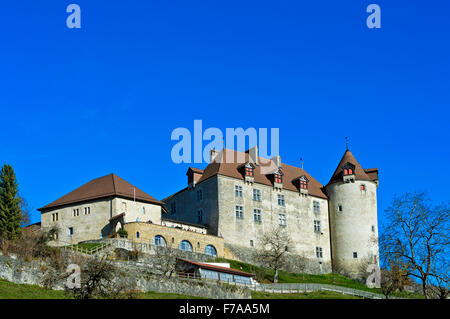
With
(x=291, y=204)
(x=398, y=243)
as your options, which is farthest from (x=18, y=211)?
(x=291, y=204)

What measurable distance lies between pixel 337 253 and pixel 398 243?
109 feet

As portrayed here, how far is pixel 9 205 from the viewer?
58531 mm

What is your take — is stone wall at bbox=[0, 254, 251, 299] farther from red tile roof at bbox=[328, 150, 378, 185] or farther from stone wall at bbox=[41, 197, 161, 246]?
red tile roof at bbox=[328, 150, 378, 185]

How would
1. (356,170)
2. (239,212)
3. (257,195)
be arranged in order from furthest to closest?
(356,170), (257,195), (239,212)

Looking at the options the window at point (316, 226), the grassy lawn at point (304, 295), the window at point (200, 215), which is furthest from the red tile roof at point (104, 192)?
the window at point (316, 226)

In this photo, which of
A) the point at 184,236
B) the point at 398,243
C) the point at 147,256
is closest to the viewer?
the point at 398,243

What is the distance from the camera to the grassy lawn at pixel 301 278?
7224 centimetres

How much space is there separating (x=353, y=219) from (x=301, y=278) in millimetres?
13525

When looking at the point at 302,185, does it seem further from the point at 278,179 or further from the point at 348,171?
the point at 348,171

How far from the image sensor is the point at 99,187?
248ft

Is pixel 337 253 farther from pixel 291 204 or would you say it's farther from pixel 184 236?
pixel 184 236

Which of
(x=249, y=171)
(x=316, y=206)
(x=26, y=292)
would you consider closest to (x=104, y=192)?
(x=249, y=171)

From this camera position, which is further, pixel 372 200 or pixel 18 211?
pixel 372 200

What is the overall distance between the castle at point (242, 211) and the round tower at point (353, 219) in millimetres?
128
